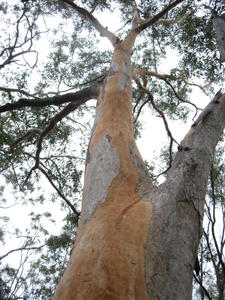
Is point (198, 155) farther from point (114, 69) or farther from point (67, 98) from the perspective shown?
point (67, 98)

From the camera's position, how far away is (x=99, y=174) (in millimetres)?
1429

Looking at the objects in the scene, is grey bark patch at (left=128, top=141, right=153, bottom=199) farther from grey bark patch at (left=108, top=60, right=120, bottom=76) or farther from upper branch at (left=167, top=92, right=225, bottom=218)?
grey bark patch at (left=108, top=60, right=120, bottom=76)

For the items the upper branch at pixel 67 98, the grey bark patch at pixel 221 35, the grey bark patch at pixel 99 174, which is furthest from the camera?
the upper branch at pixel 67 98

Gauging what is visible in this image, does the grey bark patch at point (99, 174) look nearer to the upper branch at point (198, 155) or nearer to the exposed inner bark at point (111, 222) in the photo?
the exposed inner bark at point (111, 222)

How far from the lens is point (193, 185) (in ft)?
3.71

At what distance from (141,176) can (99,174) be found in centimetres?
21

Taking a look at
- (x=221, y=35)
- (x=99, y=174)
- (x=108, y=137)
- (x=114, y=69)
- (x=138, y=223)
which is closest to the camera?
(x=138, y=223)

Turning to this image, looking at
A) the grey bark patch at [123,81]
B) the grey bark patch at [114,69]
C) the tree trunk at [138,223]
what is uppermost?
the grey bark patch at [114,69]

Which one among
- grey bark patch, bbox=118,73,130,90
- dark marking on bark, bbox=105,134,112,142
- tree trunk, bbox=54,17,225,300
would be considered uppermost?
grey bark patch, bbox=118,73,130,90

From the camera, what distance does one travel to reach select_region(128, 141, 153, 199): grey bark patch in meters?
1.30

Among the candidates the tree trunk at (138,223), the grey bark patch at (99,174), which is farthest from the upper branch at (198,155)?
the grey bark patch at (99,174)

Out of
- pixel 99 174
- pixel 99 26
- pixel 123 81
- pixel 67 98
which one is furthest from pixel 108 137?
pixel 99 26

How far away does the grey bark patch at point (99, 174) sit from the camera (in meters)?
1.27

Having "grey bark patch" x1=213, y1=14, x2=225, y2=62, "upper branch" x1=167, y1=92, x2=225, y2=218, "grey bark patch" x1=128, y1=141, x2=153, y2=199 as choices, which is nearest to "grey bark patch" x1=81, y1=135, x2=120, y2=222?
"grey bark patch" x1=128, y1=141, x2=153, y2=199
